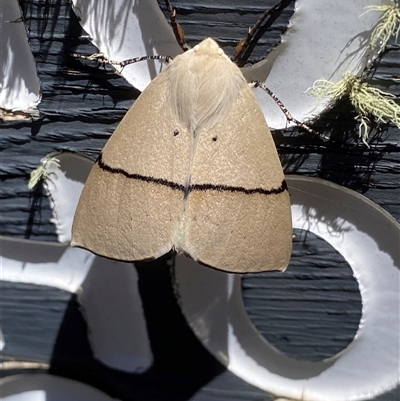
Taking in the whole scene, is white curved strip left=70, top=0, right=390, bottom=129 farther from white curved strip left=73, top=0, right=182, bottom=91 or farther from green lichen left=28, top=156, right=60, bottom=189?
green lichen left=28, top=156, right=60, bottom=189

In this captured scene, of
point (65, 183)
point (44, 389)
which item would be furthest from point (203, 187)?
point (44, 389)

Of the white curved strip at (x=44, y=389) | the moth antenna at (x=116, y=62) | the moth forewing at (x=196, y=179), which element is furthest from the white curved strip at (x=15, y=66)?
the white curved strip at (x=44, y=389)

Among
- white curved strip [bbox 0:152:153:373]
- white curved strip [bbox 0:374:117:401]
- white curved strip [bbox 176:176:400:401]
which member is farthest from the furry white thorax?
white curved strip [bbox 0:374:117:401]

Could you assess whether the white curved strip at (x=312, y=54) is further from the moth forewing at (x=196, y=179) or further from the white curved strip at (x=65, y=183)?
the white curved strip at (x=65, y=183)

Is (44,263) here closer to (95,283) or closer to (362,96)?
(95,283)

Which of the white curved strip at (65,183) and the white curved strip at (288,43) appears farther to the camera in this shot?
the white curved strip at (65,183)
